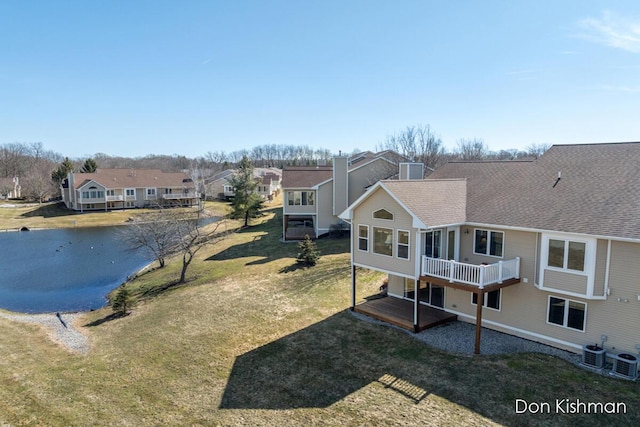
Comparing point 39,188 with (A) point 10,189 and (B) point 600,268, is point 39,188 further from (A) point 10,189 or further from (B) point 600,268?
(B) point 600,268

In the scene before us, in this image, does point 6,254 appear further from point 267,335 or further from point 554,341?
point 554,341

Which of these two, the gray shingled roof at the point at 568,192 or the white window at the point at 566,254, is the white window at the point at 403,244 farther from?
the white window at the point at 566,254

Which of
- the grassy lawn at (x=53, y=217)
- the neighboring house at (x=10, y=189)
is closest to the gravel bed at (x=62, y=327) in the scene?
the grassy lawn at (x=53, y=217)

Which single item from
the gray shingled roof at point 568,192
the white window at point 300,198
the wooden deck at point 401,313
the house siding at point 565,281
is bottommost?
the wooden deck at point 401,313

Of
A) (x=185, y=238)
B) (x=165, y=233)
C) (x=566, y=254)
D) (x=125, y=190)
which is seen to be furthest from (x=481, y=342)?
(x=125, y=190)

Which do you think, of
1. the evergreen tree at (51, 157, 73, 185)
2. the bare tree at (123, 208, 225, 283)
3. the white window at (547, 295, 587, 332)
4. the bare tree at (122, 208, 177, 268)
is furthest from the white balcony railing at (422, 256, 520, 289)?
the evergreen tree at (51, 157, 73, 185)

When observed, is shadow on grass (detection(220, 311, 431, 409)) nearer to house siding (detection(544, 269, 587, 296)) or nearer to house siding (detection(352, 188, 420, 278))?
house siding (detection(352, 188, 420, 278))
